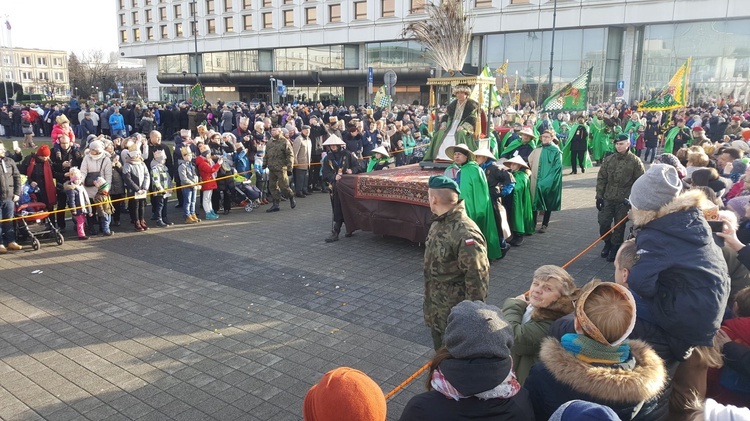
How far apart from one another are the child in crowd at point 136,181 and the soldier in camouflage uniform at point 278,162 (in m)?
2.61

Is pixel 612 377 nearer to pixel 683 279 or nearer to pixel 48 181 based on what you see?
pixel 683 279

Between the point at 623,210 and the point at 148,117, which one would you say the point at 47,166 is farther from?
the point at 148,117

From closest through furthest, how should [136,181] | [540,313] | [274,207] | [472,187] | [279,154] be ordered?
[540,313]
[472,187]
[136,181]
[279,154]
[274,207]

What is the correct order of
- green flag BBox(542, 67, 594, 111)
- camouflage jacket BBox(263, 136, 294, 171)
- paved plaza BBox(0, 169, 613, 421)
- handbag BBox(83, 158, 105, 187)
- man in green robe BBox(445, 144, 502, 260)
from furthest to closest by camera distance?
green flag BBox(542, 67, 594, 111), camouflage jacket BBox(263, 136, 294, 171), handbag BBox(83, 158, 105, 187), man in green robe BBox(445, 144, 502, 260), paved plaza BBox(0, 169, 613, 421)

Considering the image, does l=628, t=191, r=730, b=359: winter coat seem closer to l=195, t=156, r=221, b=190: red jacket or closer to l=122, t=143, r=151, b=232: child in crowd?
l=122, t=143, r=151, b=232: child in crowd

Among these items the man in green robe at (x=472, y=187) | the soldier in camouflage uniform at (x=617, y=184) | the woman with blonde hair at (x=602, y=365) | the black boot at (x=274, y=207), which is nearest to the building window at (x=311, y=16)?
the black boot at (x=274, y=207)

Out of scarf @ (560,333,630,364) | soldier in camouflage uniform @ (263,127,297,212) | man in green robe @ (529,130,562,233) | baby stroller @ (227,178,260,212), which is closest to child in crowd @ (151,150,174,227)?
baby stroller @ (227,178,260,212)

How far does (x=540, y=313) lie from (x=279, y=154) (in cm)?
945

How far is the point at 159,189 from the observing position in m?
10.8

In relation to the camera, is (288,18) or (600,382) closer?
(600,382)

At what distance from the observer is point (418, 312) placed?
6.40 metres

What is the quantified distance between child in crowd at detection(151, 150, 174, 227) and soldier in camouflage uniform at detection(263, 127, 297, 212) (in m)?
2.19

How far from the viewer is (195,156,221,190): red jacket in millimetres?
11344

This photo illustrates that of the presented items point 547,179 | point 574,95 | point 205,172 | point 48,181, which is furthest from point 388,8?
point 48,181
